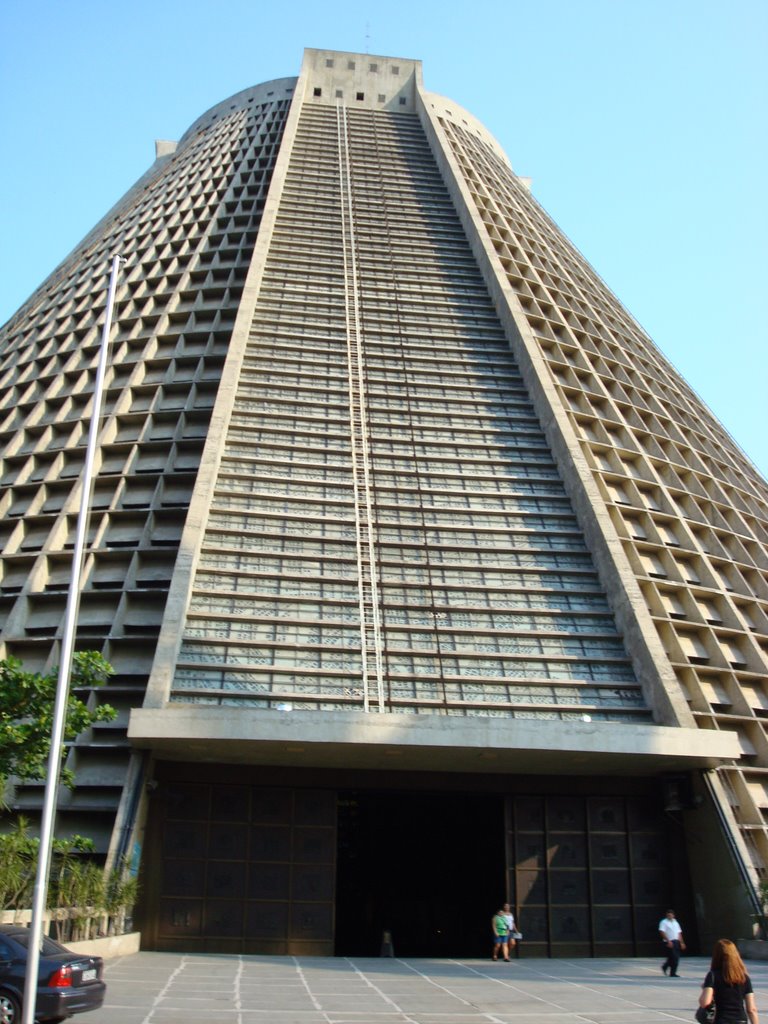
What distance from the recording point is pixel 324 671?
17.3 meters

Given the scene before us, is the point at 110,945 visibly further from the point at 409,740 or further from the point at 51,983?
the point at 51,983

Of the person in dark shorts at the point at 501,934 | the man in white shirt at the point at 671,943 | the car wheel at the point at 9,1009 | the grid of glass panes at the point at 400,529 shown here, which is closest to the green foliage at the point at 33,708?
the car wheel at the point at 9,1009

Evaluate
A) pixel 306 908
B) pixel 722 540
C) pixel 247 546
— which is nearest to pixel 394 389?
pixel 247 546

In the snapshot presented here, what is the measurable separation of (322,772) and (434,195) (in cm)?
2442

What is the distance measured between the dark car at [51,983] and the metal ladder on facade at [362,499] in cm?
805

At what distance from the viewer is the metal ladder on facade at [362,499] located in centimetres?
1744

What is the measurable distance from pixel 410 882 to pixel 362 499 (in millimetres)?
12326

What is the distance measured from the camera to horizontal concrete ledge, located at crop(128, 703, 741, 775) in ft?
48.8

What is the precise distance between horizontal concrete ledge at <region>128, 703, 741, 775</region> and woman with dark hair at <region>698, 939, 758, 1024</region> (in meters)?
8.74

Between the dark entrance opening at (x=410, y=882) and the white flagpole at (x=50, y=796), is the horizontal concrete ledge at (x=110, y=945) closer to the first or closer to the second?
the white flagpole at (x=50, y=796)

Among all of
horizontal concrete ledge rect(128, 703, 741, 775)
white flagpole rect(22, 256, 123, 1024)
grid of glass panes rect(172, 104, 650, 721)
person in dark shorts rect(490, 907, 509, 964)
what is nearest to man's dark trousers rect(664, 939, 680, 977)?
person in dark shorts rect(490, 907, 509, 964)

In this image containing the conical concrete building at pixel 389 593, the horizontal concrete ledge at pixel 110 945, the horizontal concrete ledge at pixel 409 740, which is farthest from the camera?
the conical concrete building at pixel 389 593

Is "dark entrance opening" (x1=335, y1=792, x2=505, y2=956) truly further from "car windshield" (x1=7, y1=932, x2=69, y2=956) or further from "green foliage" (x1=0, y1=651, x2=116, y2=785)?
"car windshield" (x1=7, y1=932, x2=69, y2=956)

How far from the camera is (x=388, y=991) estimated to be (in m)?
11.4
